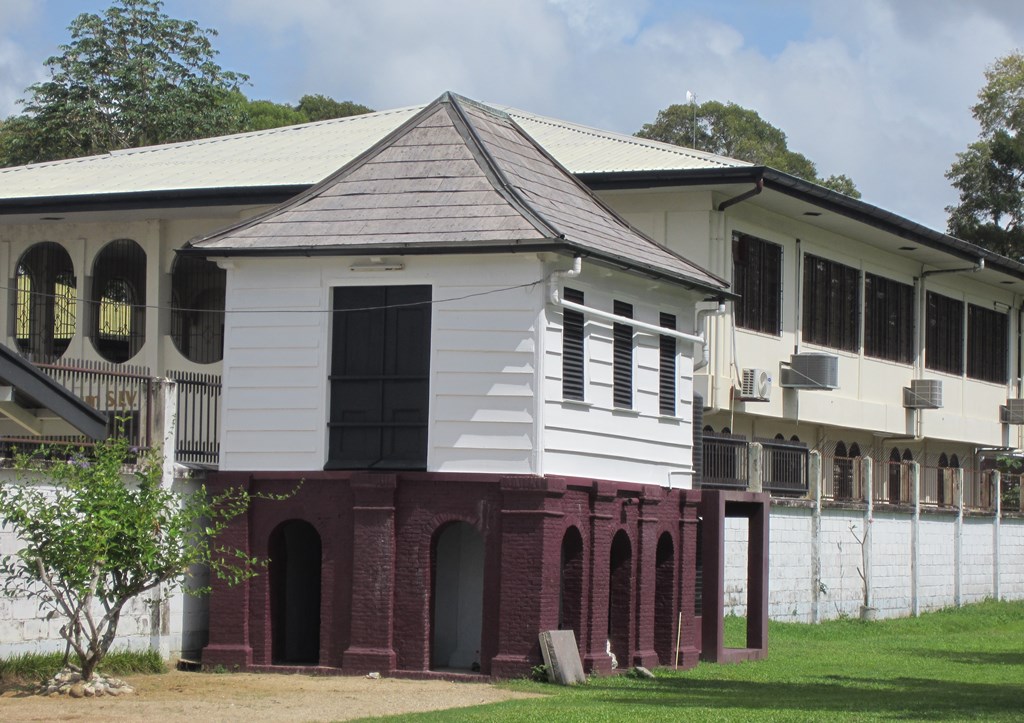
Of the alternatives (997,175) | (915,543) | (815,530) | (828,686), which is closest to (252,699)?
(828,686)

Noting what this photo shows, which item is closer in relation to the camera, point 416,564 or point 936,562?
point 416,564

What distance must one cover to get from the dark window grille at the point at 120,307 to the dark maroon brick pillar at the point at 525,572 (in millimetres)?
13617

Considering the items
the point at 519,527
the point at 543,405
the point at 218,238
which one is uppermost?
the point at 218,238

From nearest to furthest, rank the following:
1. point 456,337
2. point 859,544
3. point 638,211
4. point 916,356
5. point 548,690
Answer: point 548,690
point 456,337
point 638,211
point 859,544
point 916,356

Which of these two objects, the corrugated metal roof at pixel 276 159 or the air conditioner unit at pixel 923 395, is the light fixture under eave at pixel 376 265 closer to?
the corrugated metal roof at pixel 276 159

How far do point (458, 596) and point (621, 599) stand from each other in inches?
78.8

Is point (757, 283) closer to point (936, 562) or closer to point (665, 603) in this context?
point (936, 562)

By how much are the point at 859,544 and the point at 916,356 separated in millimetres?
7095

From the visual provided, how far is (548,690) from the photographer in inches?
757

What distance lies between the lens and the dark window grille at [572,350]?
21.0 meters

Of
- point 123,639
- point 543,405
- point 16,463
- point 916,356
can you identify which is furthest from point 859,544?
point 16,463

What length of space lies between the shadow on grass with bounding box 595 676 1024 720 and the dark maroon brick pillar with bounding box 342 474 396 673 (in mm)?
2657

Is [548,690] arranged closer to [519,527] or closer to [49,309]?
[519,527]

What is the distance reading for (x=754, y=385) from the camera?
30375mm
